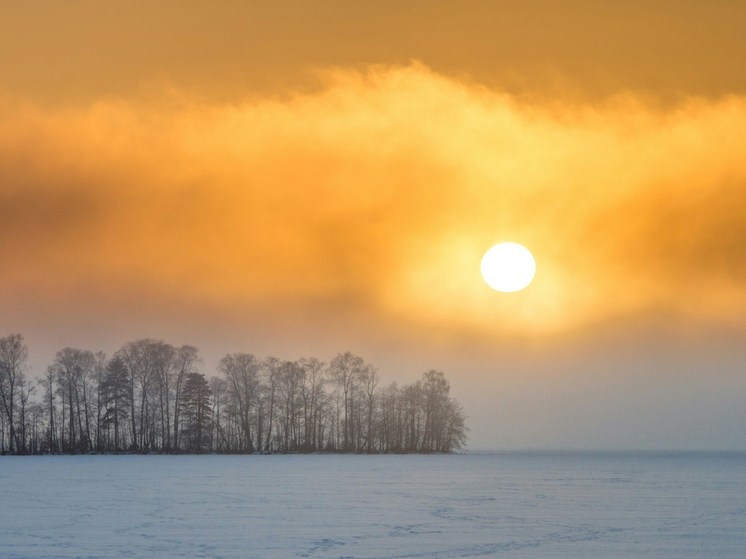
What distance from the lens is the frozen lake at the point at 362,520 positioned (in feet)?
69.1

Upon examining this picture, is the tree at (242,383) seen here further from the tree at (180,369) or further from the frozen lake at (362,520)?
the frozen lake at (362,520)

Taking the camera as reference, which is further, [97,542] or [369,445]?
[369,445]

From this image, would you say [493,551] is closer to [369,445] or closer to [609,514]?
[609,514]

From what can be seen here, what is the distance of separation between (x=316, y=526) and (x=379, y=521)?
7.60ft

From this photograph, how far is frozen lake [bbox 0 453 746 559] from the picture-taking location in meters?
21.1

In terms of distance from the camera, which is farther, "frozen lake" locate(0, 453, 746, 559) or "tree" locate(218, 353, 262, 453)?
"tree" locate(218, 353, 262, 453)

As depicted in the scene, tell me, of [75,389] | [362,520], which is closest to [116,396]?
[75,389]

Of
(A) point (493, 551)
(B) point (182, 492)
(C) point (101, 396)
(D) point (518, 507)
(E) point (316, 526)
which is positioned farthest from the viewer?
(C) point (101, 396)

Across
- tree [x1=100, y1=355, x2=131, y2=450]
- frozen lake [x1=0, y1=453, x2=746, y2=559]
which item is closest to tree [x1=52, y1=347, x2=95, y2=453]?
tree [x1=100, y1=355, x2=131, y2=450]

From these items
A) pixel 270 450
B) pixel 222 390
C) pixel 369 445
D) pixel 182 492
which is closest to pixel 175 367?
pixel 222 390

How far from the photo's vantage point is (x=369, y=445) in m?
123

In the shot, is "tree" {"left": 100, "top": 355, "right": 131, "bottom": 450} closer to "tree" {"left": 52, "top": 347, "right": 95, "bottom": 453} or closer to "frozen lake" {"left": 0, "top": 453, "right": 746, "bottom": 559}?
"tree" {"left": 52, "top": 347, "right": 95, "bottom": 453}

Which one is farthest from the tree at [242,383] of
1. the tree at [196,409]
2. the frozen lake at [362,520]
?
the frozen lake at [362,520]

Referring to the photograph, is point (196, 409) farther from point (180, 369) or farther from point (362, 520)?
point (362, 520)
